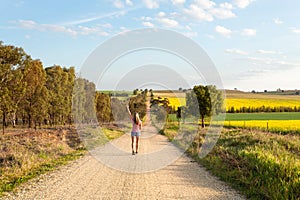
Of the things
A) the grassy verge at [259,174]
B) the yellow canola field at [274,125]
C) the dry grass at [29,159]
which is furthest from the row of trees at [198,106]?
the grassy verge at [259,174]

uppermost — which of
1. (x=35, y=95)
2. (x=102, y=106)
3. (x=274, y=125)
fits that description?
(x=35, y=95)

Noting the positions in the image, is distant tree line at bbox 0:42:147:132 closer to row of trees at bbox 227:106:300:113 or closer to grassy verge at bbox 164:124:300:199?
grassy verge at bbox 164:124:300:199

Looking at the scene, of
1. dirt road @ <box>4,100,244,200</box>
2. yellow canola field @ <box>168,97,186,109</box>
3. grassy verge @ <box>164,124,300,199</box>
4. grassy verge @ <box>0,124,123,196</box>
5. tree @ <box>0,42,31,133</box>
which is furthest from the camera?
yellow canola field @ <box>168,97,186,109</box>

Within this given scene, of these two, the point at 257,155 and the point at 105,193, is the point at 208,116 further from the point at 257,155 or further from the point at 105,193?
the point at 105,193

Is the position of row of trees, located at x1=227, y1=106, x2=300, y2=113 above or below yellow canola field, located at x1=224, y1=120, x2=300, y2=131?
above

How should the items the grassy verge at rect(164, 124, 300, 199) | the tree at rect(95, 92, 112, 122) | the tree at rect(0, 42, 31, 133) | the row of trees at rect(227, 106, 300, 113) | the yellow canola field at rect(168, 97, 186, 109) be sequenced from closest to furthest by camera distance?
the grassy verge at rect(164, 124, 300, 199), the tree at rect(0, 42, 31, 133), the yellow canola field at rect(168, 97, 186, 109), the tree at rect(95, 92, 112, 122), the row of trees at rect(227, 106, 300, 113)

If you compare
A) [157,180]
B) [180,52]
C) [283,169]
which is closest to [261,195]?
[283,169]

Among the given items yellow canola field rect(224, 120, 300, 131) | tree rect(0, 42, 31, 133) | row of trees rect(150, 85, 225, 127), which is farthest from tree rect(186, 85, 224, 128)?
tree rect(0, 42, 31, 133)

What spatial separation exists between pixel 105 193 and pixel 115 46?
845cm

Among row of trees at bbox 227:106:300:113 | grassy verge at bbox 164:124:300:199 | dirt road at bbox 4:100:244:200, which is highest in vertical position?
row of trees at bbox 227:106:300:113

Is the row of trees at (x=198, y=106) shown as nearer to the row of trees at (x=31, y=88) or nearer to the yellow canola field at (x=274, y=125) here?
the yellow canola field at (x=274, y=125)

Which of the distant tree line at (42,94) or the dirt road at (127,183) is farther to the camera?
the distant tree line at (42,94)

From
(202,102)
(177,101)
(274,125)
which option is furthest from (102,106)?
(274,125)

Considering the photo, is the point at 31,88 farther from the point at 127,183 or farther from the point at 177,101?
the point at 127,183
